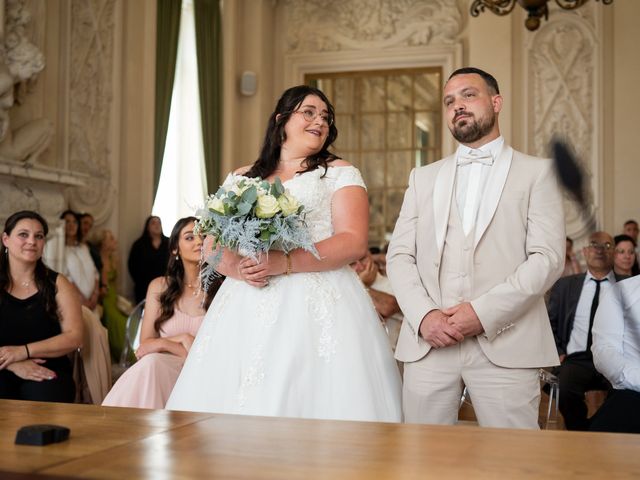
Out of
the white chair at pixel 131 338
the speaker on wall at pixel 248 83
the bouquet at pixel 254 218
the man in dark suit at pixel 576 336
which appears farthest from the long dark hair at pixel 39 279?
the speaker on wall at pixel 248 83

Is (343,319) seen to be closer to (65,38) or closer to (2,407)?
(2,407)

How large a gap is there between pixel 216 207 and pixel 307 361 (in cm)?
57

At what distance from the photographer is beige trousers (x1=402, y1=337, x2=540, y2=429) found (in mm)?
2580

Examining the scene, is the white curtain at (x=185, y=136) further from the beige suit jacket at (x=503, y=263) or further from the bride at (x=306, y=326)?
the beige suit jacket at (x=503, y=263)

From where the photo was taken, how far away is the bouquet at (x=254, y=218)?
8.23ft

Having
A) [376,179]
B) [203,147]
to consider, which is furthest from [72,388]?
[376,179]

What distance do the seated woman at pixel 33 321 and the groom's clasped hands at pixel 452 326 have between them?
198 cm

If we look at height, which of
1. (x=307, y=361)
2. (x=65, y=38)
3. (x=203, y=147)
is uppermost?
(x=65, y=38)

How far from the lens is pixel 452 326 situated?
258 cm

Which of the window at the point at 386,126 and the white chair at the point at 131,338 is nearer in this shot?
the white chair at the point at 131,338

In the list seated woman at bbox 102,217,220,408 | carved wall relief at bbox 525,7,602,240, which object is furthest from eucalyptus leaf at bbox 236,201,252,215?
carved wall relief at bbox 525,7,602,240

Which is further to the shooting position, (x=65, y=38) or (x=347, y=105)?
(x=347, y=105)

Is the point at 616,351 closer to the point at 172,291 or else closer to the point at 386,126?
the point at 172,291

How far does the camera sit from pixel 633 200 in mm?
9844
